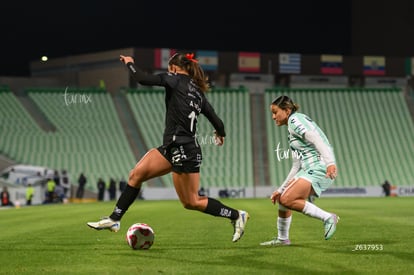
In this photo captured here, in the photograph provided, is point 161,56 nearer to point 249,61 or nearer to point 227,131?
point 249,61

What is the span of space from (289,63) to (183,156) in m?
47.6

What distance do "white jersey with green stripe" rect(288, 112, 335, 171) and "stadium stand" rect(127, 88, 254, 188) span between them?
115 feet

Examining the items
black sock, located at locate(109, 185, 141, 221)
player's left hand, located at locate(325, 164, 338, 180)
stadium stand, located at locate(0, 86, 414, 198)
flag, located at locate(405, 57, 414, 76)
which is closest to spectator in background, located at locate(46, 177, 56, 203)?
stadium stand, located at locate(0, 86, 414, 198)

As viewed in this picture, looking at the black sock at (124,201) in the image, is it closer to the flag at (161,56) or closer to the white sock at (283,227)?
the white sock at (283,227)

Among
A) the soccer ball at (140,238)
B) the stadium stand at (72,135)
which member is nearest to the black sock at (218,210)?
the soccer ball at (140,238)

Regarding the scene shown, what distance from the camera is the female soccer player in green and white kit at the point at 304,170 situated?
31.8 feet

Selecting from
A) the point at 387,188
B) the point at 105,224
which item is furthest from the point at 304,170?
the point at 387,188

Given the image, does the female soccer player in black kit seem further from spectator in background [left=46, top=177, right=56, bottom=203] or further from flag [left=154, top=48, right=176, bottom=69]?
flag [left=154, top=48, right=176, bottom=69]

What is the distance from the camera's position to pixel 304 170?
999 centimetres

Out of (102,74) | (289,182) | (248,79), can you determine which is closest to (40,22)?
(102,74)

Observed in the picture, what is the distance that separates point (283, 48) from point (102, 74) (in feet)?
49.7

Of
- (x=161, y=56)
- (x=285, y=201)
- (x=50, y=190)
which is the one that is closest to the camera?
(x=285, y=201)

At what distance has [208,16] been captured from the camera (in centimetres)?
5697

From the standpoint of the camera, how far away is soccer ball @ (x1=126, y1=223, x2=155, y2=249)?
9703 mm
